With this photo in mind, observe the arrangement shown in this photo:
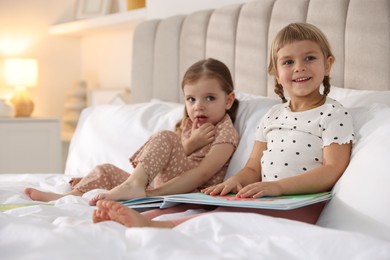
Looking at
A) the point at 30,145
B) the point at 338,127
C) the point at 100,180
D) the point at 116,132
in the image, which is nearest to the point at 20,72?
the point at 30,145

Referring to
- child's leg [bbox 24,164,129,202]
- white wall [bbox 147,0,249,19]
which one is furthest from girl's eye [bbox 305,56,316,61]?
white wall [bbox 147,0,249,19]

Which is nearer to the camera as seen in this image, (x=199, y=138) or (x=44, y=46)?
(x=199, y=138)

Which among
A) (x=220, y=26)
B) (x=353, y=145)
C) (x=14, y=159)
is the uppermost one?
(x=220, y=26)

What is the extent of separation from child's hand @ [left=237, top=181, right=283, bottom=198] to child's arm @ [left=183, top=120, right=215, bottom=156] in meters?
0.50

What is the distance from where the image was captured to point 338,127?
158 centimetres

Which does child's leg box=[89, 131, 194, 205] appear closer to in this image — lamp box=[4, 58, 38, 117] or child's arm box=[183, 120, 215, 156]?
child's arm box=[183, 120, 215, 156]

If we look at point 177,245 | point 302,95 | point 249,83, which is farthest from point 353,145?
point 249,83

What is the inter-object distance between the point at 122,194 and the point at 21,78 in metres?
2.74

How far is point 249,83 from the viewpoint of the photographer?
2439 mm

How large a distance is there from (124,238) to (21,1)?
3654mm

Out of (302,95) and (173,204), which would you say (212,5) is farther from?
(173,204)

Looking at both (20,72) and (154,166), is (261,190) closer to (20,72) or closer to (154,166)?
(154,166)

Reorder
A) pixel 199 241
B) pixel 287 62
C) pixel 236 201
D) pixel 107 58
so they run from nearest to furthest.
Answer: pixel 199 241 → pixel 236 201 → pixel 287 62 → pixel 107 58

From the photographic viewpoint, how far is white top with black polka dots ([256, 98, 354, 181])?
1585 millimetres
